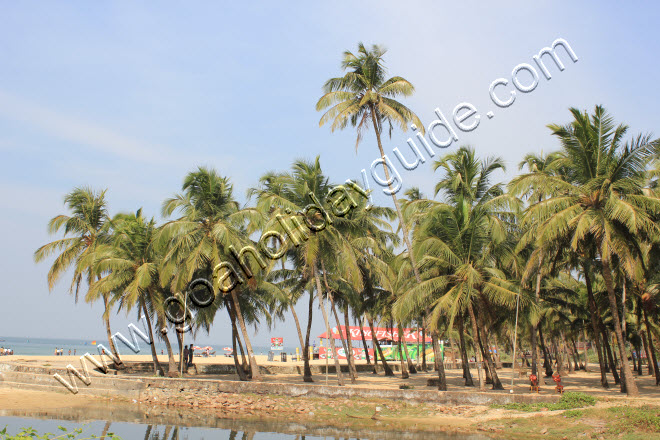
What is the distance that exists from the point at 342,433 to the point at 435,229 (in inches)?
369

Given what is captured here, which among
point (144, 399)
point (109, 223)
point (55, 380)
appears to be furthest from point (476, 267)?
point (109, 223)

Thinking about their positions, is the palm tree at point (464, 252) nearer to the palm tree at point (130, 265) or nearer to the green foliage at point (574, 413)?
the green foliage at point (574, 413)

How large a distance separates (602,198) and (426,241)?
666cm

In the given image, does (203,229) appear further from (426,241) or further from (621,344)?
(621,344)

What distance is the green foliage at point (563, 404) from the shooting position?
1862cm

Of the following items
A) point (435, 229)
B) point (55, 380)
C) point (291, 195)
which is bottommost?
point (55, 380)

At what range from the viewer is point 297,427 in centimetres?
1930

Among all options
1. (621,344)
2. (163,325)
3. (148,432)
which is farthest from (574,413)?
(163,325)

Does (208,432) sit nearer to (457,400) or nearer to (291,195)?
(457,400)

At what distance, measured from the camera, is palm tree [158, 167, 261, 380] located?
2436cm

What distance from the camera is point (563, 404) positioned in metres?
18.8

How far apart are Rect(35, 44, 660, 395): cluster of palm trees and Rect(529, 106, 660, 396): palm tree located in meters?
0.05

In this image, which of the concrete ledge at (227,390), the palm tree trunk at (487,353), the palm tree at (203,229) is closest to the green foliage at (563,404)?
the concrete ledge at (227,390)

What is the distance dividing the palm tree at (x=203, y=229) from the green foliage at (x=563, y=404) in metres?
12.0
